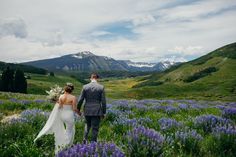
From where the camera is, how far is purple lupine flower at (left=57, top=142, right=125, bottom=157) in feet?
17.5

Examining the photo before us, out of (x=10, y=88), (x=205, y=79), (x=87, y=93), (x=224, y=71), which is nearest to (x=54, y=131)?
(x=87, y=93)

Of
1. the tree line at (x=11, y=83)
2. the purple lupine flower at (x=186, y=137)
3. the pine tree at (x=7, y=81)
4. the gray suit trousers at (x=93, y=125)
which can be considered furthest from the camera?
the tree line at (x=11, y=83)

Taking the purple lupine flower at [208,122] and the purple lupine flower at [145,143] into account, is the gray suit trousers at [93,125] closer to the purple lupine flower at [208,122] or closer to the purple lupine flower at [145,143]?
the purple lupine flower at [145,143]

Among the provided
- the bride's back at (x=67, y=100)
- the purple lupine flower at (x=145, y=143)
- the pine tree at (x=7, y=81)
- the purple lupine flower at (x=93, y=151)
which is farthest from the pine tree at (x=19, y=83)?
the purple lupine flower at (x=93, y=151)

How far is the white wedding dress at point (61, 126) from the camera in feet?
30.8

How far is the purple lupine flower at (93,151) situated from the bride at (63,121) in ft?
11.7

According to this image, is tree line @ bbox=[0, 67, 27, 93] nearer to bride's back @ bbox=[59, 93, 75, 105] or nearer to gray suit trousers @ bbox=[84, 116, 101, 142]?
bride's back @ bbox=[59, 93, 75, 105]

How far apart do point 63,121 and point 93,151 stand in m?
4.77

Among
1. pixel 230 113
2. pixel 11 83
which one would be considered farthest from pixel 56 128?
pixel 11 83

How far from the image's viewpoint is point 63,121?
10195mm

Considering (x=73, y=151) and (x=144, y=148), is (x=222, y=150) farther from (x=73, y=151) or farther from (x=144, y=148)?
(x=73, y=151)

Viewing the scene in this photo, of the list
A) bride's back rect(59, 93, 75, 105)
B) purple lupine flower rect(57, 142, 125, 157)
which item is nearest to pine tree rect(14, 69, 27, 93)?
bride's back rect(59, 93, 75, 105)

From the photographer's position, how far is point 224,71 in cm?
18575

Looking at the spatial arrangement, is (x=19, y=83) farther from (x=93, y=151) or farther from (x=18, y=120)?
(x=93, y=151)
